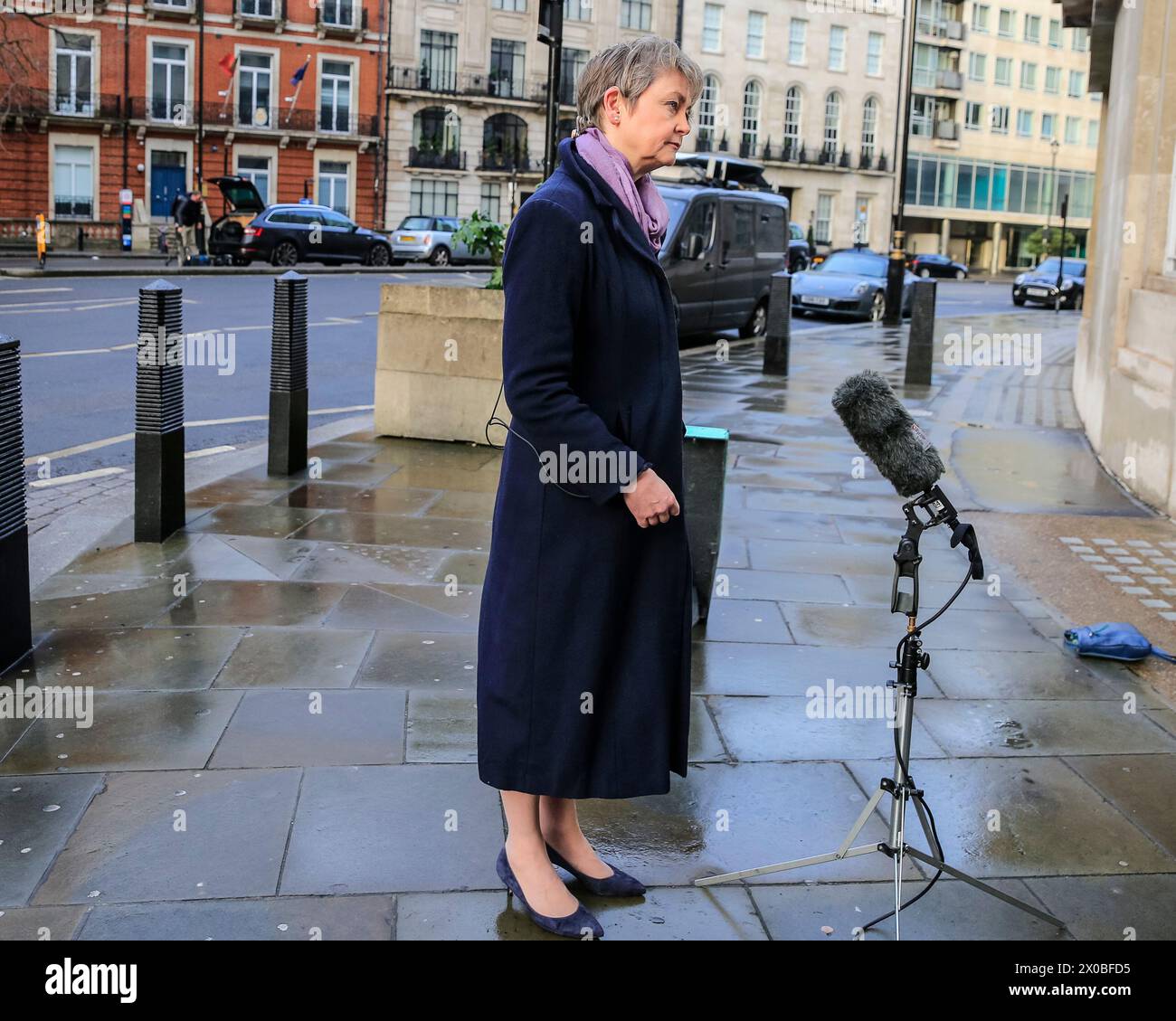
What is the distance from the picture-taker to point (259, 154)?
47.3m

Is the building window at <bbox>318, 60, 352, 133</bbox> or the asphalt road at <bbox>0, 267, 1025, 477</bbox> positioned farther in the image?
the building window at <bbox>318, 60, 352, 133</bbox>

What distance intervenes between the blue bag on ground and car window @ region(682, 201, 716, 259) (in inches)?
464

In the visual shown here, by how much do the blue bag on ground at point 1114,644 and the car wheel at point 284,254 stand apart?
2841 cm

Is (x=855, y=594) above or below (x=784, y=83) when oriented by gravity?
below

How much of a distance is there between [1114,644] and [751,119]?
200ft

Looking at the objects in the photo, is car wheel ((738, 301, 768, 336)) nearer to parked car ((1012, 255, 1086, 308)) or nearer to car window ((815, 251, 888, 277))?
car window ((815, 251, 888, 277))

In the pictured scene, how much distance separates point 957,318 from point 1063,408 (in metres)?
13.6

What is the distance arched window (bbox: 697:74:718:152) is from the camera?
6131 cm

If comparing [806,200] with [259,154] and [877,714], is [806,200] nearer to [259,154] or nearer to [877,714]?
[259,154]

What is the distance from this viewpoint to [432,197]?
171 ft

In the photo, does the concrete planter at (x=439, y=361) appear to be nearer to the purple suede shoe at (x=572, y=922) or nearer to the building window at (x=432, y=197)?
the purple suede shoe at (x=572, y=922)

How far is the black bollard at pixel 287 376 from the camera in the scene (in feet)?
26.2

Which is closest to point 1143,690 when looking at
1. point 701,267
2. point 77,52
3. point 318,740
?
point 318,740

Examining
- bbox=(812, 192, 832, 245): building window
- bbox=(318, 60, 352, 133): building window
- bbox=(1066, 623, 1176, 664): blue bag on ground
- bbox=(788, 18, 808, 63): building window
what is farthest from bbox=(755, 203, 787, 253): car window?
bbox=(812, 192, 832, 245): building window
